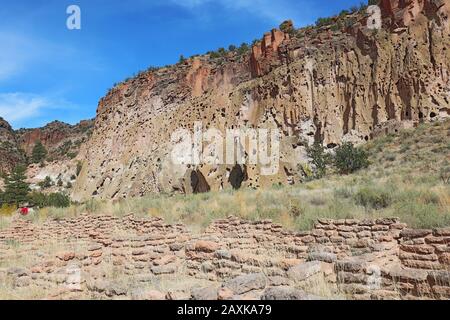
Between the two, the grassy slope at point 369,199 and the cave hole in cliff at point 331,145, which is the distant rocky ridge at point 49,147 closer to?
the cave hole in cliff at point 331,145

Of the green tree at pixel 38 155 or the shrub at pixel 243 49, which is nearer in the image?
the shrub at pixel 243 49

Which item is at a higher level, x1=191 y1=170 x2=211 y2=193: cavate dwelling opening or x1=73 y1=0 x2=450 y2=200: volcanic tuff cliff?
x1=73 y1=0 x2=450 y2=200: volcanic tuff cliff

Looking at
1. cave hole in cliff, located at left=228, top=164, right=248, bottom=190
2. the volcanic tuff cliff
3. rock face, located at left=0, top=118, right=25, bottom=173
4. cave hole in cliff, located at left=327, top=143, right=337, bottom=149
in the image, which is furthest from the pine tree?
cave hole in cliff, located at left=327, top=143, right=337, bottom=149

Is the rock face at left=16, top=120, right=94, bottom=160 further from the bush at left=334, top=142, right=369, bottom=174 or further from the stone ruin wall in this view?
the stone ruin wall

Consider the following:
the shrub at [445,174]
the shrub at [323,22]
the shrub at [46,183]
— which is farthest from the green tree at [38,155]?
the shrub at [445,174]

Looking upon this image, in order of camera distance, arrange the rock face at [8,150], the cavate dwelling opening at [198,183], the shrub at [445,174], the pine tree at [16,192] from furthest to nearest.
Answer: the rock face at [8,150]
the pine tree at [16,192]
the cavate dwelling opening at [198,183]
the shrub at [445,174]

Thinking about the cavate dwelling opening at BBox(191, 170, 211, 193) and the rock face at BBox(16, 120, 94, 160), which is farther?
the rock face at BBox(16, 120, 94, 160)

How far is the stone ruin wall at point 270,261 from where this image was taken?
5902mm

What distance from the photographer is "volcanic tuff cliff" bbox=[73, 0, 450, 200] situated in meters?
25.2

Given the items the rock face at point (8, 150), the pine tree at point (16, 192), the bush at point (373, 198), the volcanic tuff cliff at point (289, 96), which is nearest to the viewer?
the bush at point (373, 198)

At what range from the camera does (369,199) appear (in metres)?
12.2

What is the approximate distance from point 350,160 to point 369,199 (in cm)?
1092

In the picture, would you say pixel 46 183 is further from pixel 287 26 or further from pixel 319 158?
pixel 319 158

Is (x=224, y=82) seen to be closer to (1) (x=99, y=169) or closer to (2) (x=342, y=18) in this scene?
(2) (x=342, y=18)
